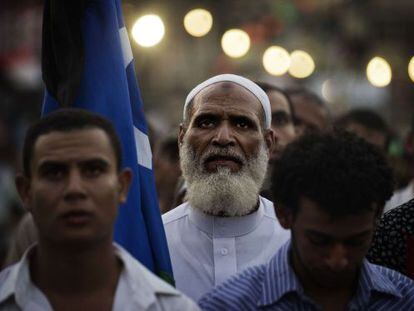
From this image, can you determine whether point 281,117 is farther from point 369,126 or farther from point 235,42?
point 235,42

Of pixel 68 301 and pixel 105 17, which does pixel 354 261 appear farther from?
pixel 105 17

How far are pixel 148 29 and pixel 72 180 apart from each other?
6.08 meters

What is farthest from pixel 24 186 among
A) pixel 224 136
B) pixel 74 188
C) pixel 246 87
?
pixel 246 87

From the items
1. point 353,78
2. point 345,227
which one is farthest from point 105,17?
point 353,78

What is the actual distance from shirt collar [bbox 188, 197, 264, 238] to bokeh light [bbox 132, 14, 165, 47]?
4.44 metres

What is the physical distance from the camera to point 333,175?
13.9ft

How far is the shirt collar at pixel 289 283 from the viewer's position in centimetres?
419

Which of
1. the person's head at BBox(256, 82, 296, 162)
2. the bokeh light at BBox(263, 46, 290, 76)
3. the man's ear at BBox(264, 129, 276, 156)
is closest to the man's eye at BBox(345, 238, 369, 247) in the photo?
the man's ear at BBox(264, 129, 276, 156)

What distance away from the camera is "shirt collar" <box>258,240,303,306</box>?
13.7 feet

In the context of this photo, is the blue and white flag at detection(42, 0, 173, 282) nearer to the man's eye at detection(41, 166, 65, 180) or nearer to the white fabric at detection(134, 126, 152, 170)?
the white fabric at detection(134, 126, 152, 170)

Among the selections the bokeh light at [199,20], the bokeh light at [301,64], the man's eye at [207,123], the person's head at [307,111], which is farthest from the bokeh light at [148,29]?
the bokeh light at [301,64]

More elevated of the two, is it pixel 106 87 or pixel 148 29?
pixel 106 87

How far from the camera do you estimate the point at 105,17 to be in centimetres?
525

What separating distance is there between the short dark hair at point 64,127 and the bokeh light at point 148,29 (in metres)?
5.73
